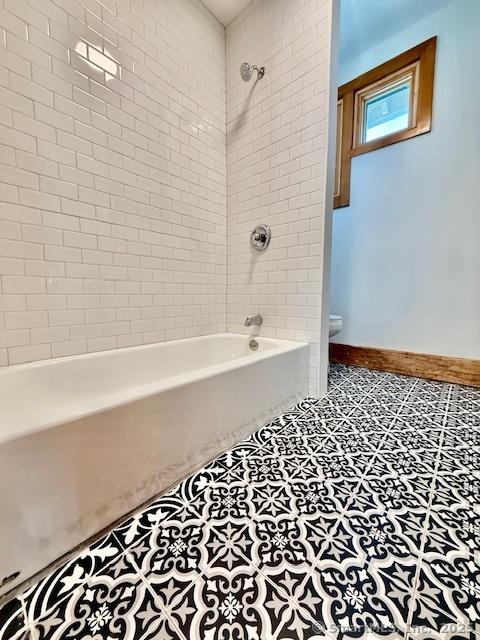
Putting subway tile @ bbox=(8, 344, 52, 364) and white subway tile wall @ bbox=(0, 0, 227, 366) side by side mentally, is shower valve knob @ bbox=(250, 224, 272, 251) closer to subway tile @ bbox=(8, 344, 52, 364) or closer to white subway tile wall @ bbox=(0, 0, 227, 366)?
white subway tile wall @ bbox=(0, 0, 227, 366)

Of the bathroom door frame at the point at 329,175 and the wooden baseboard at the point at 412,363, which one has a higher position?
the bathroom door frame at the point at 329,175

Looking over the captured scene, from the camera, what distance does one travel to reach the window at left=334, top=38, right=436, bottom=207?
2080mm

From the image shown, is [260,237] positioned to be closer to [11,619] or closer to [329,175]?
[329,175]

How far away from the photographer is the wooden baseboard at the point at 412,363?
1.99 meters

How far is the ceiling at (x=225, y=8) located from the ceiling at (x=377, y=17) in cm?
78

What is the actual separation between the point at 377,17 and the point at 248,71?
4.25 ft

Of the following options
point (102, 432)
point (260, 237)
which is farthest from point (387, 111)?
point (102, 432)

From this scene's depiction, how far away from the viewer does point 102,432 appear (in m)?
0.79

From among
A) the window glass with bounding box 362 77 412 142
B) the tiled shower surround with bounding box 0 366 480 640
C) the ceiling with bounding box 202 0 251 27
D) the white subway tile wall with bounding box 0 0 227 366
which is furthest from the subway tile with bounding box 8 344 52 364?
the window glass with bounding box 362 77 412 142

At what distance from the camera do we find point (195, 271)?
6.54ft

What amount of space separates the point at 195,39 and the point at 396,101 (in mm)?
1766

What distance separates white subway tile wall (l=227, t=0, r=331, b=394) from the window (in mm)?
1044

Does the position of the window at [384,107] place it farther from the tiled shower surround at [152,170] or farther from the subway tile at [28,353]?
the subway tile at [28,353]

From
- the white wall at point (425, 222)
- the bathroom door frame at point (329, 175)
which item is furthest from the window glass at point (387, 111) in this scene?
the bathroom door frame at point (329, 175)
